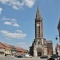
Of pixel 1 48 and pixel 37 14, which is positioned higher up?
pixel 37 14

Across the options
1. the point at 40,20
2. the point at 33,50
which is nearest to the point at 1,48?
the point at 33,50

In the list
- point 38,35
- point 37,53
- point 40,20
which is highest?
point 40,20

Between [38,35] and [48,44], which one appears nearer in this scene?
[38,35]

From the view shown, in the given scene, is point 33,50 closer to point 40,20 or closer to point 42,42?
point 42,42

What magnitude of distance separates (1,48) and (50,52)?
28.5 meters

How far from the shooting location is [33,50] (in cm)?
12731

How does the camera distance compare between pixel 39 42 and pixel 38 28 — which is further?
pixel 39 42

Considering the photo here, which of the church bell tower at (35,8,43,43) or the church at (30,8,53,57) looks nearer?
the church bell tower at (35,8,43,43)

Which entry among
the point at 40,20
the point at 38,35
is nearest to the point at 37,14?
the point at 40,20

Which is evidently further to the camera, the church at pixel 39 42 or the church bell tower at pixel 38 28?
the church at pixel 39 42

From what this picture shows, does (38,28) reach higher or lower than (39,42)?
higher

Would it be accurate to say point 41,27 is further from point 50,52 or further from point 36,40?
point 50,52

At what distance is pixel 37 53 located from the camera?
417 feet

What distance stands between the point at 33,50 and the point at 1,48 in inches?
719
